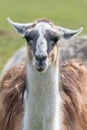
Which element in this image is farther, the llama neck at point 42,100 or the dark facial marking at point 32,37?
the llama neck at point 42,100

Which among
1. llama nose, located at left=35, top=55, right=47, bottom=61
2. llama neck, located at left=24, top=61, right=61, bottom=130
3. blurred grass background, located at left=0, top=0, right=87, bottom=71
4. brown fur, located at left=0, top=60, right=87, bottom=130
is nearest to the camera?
llama nose, located at left=35, top=55, right=47, bottom=61

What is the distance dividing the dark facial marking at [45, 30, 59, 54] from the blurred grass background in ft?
61.0

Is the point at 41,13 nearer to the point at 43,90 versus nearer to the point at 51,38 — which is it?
the point at 43,90

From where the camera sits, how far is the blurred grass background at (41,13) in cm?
2947

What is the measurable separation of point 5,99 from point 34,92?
4.93ft

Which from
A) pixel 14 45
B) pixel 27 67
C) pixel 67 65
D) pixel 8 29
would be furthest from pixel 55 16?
pixel 27 67

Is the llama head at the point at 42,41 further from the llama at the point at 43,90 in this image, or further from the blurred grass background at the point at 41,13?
the blurred grass background at the point at 41,13

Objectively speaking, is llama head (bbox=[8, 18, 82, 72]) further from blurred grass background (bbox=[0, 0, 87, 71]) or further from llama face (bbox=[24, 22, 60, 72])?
blurred grass background (bbox=[0, 0, 87, 71])

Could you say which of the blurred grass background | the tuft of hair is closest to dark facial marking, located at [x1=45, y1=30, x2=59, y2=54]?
the tuft of hair

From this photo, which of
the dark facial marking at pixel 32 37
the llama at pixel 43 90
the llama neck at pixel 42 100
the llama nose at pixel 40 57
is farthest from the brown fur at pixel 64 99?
the llama nose at pixel 40 57

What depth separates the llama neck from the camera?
8.20 metres

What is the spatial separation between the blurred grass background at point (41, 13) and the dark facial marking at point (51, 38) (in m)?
18.6

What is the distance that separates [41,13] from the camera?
3272cm

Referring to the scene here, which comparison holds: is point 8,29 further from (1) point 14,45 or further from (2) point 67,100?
(2) point 67,100
